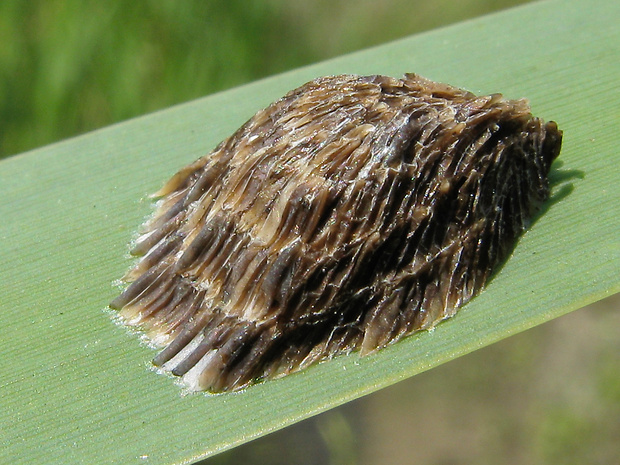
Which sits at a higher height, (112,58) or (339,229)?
(339,229)

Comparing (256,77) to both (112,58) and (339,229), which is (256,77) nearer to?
(112,58)

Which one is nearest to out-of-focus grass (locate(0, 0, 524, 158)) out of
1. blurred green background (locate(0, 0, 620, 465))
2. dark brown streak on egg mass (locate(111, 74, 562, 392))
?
blurred green background (locate(0, 0, 620, 465))

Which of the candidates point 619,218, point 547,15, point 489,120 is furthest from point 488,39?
point 619,218

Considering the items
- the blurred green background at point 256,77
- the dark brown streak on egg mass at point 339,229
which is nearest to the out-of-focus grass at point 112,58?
the blurred green background at point 256,77

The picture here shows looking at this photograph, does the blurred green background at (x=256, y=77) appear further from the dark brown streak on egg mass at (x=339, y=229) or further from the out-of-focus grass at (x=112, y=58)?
the dark brown streak on egg mass at (x=339, y=229)

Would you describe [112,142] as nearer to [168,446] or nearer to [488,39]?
[168,446]

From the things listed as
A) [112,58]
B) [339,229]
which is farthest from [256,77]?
[339,229]
